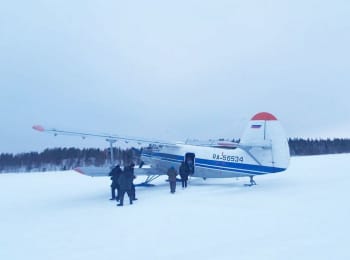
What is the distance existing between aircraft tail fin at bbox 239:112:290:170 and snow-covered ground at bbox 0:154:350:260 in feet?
6.90

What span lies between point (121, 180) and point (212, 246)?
19.2 ft

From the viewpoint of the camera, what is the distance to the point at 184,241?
19.5 feet

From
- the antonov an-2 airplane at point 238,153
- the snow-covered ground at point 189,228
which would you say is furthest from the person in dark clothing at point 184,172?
the snow-covered ground at point 189,228

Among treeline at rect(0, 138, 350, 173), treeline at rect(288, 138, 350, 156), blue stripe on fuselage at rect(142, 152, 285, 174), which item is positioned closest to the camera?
blue stripe on fuselage at rect(142, 152, 285, 174)

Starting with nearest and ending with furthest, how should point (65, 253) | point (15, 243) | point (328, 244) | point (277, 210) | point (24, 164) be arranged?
point (328, 244), point (65, 253), point (15, 243), point (277, 210), point (24, 164)

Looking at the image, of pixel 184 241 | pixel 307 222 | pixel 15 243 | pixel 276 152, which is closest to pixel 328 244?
pixel 307 222

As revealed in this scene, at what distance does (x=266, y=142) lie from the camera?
1348 cm

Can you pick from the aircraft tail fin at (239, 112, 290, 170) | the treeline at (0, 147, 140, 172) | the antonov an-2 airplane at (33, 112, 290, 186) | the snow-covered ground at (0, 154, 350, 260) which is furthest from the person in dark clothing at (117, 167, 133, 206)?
A: the treeline at (0, 147, 140, 172)

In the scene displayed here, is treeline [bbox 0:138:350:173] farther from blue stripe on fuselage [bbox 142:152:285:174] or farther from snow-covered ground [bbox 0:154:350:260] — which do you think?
snow-covered ground [bbox 0:154:350:260]

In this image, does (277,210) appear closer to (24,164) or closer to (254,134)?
(254,134)

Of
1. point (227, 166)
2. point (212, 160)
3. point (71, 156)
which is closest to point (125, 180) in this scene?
point (212, 160)

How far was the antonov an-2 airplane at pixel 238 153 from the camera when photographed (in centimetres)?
1320

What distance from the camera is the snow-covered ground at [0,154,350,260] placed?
5.27m

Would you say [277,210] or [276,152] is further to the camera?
[276,152]
